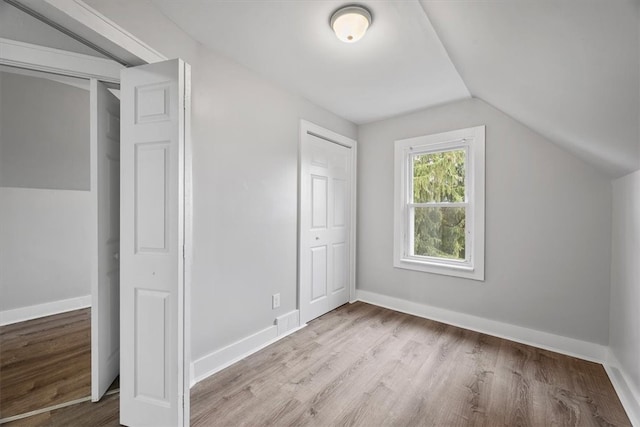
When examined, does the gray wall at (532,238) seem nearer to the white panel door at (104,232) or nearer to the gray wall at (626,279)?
the gray wall at (626,279)

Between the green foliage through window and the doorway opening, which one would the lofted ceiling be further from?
the doorway opening

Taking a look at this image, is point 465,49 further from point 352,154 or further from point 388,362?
point 388,362

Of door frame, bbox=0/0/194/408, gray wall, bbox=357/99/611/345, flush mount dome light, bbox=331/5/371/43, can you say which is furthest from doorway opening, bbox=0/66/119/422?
gray wall, bbox=357/99/611/345

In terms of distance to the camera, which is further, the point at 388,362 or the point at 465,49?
the point at 388,362

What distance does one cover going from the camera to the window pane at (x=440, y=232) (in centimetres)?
288

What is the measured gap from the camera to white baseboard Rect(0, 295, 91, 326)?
193cm

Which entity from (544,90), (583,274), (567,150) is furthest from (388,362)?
(567,150)

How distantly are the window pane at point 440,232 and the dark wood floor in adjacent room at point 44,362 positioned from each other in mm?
3222

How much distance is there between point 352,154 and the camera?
3506 mm

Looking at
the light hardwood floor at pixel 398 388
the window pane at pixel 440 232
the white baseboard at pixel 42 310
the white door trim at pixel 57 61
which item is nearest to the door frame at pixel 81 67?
the white door trim at pixel 57 61

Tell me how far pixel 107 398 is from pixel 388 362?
1.98 m

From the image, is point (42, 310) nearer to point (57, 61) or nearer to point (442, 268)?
point (57, 61)

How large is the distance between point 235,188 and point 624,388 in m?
3.05

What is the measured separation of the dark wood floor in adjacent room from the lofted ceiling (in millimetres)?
2493
